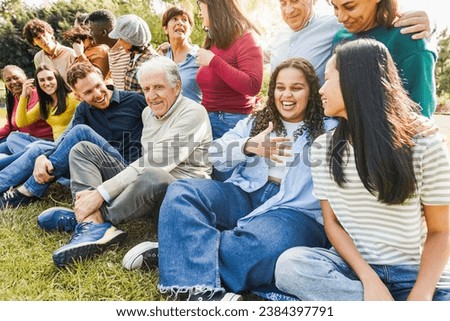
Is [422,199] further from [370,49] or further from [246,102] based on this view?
[246,102]

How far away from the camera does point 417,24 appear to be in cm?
139

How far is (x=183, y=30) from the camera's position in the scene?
2.14 metres

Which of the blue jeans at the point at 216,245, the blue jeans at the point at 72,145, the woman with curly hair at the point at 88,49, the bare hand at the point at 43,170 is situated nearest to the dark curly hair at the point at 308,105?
the blue jeans at the point at 216,245

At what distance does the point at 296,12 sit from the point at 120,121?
85 centimetres

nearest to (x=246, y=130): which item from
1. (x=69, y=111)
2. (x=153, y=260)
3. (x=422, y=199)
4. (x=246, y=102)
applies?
(x=246, y=102)

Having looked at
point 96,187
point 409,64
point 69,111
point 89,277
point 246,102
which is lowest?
point 89,277

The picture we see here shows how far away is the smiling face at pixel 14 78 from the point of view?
7.70 ft

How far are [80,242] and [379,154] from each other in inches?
37.6

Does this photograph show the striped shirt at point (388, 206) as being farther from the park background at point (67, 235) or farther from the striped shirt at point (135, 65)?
the striped shirt at point (135, 65)

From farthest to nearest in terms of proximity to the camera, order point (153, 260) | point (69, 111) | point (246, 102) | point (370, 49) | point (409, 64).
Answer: point (69, 111), point (246, 102), point (153, 260), point (409, 64), point (370, 49)

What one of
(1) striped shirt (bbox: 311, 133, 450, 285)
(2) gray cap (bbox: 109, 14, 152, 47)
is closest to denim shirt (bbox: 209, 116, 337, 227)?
(1) striped shirt (bbox: 311, 133, 450, 285)

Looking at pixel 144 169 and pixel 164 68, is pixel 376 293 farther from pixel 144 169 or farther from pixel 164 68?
pixel 164 68

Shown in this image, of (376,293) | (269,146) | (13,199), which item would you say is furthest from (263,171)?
(13,199)

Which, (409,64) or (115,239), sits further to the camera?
(115,239)
